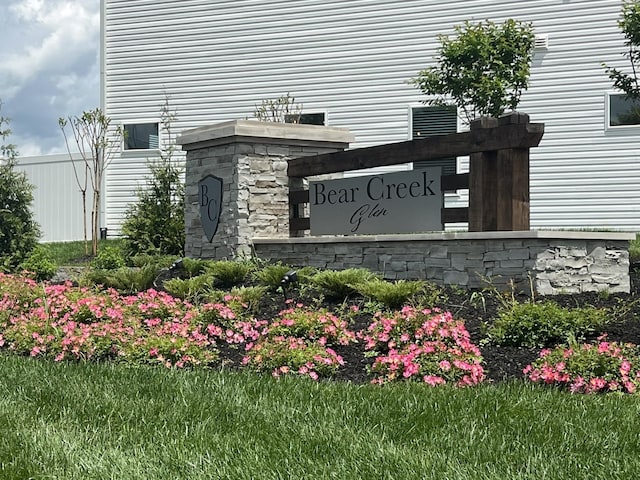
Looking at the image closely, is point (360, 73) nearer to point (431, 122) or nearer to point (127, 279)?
point (431, 122)

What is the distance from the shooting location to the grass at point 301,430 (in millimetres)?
3887

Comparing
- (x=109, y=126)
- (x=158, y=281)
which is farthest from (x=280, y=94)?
(x=158, y=281)

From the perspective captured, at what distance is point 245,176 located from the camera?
440 inches

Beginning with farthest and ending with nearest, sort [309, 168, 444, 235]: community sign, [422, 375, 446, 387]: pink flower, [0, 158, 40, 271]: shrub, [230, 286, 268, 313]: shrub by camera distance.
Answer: [0, 158, 40, 271]: shrub < [309, 168, 444, 235]: community sign < [230, 286, 268, 313]: shrub < [422, 375, 446, 387]: pink flower

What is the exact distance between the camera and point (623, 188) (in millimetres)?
17250

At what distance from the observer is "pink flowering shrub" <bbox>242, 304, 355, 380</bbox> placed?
6.17 metres

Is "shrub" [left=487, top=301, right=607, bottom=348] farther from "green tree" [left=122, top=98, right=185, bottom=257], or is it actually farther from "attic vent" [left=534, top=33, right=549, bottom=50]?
"attic vent" [left=534, top=33, right=549, bottom=50]

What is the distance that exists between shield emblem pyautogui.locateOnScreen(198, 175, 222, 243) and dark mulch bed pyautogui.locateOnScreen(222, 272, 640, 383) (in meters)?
2.80

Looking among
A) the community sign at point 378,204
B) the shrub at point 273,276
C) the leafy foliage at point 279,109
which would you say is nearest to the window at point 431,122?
the leafy foliage at point 279,109

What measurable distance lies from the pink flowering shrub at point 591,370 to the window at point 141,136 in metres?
15.7

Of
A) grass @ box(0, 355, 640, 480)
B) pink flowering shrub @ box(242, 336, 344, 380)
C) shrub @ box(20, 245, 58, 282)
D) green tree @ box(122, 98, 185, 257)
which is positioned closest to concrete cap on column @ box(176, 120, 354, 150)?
shrub @ box(20, 245, 58, 282)

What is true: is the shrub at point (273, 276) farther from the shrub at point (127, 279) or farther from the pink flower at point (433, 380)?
the pink flower at point (433, 380)

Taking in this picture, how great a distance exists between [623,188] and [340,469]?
14665mm

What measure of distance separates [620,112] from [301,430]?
14.5 metres
